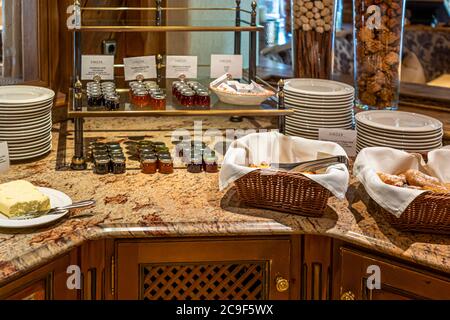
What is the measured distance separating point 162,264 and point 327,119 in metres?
0.73

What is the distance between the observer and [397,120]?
1.91 meters

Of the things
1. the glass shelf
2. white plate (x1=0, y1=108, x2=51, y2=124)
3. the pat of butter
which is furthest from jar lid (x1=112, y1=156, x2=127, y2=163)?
the pat of butter

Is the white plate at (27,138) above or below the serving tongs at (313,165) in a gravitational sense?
above

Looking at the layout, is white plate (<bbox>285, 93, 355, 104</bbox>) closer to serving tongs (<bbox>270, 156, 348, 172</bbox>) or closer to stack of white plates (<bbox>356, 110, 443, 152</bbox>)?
stack of white plates (<bbox>356, 110, 443, 152</bbox>)

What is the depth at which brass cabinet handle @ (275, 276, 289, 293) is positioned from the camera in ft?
4.84

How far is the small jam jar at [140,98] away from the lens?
1.76m

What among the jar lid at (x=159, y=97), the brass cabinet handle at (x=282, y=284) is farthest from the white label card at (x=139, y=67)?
the brass cabinet handle at (x=282, y=284)

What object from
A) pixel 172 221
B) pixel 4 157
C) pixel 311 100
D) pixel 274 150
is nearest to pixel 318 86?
pixel 311 100

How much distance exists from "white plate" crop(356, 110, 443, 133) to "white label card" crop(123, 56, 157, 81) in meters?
0.61

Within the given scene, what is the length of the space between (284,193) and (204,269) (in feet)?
0.81

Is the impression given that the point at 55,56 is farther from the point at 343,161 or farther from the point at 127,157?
the point at 343,161

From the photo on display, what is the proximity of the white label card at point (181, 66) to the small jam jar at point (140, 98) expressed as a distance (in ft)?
0.53

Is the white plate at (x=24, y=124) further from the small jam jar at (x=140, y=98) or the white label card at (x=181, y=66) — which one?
the white label card at (x=181, y=66)

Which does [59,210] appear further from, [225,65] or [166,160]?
[225,65]
